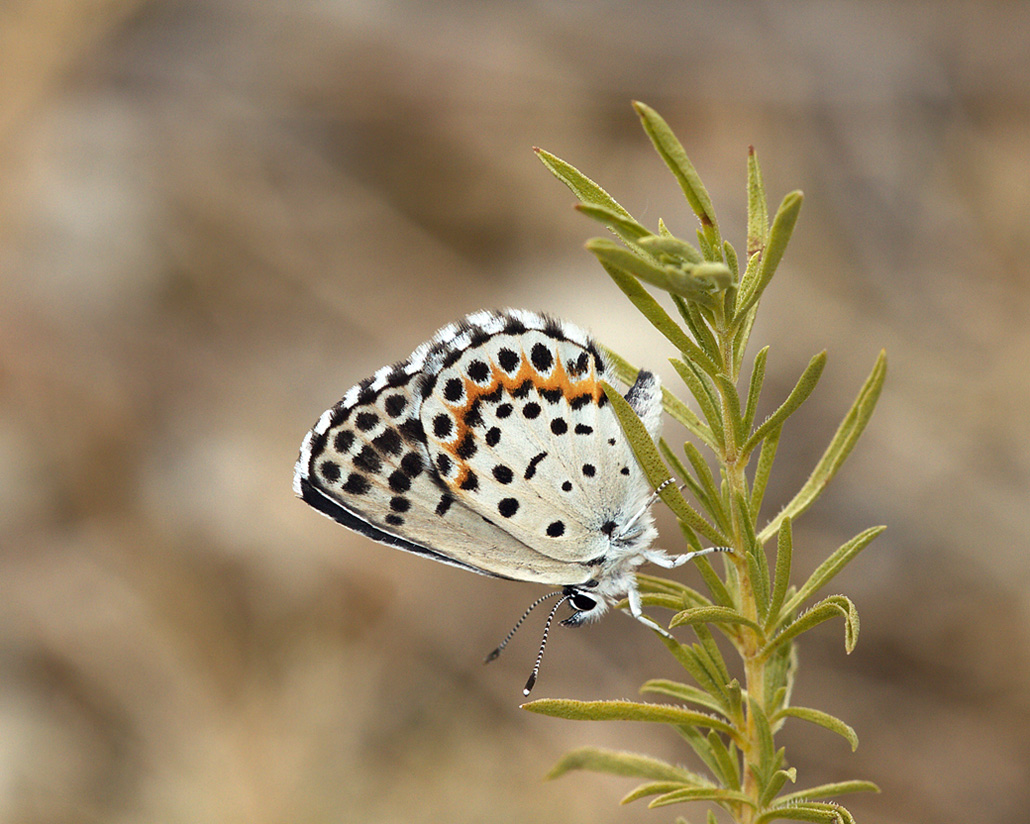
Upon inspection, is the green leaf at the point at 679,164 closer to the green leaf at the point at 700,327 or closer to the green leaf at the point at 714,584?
the green leaf at the point at 700,327

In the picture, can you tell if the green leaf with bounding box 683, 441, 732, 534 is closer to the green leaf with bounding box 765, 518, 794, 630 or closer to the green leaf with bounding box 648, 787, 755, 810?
the green leaf with bounding box 765, 518, 794, 630

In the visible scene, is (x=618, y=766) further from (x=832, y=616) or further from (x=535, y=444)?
(x=535, y=444)

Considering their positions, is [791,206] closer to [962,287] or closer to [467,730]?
[467,730]

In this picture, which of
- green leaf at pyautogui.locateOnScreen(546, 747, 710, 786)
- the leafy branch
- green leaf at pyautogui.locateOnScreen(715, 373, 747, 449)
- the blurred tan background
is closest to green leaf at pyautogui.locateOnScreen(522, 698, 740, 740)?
the leafy branch

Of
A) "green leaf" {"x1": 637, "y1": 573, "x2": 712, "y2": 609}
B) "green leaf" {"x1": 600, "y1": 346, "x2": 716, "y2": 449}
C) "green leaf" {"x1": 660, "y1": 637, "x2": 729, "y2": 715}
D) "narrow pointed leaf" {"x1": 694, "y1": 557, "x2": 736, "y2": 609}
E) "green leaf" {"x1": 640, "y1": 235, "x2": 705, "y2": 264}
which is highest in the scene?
"green leaf" {"x1": 640, "y1": 235, "x2": 705, "y2": 264}

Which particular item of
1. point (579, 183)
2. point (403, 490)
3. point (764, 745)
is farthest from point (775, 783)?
point (403, 490)

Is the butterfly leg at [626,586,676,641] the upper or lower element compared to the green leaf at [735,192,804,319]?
lower
